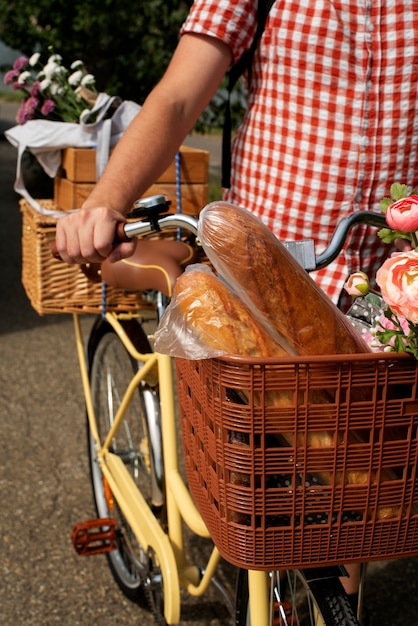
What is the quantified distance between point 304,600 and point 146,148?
3.16 ft

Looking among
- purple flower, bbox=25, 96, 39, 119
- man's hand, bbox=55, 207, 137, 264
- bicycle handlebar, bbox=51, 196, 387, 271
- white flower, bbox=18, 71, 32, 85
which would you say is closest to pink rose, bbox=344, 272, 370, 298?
bicycle handlebar, bbox=51, 196, 387, 271

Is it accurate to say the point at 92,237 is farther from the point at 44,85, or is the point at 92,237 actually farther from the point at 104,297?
the point at 44,85

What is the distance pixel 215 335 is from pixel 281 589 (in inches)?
34.4

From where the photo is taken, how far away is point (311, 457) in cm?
122

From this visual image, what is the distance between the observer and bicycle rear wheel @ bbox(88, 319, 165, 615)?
2.49 metres

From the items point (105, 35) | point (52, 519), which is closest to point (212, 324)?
point (52, 519)

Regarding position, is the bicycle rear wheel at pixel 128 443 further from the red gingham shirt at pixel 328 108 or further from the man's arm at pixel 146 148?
the man's arm at pixel 146 148

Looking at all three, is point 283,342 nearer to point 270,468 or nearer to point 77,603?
point 270,468

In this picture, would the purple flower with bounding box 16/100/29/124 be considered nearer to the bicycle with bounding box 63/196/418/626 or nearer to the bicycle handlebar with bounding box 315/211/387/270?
the bicycle with bounding box 63/196/418/626

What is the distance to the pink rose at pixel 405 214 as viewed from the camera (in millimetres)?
1183

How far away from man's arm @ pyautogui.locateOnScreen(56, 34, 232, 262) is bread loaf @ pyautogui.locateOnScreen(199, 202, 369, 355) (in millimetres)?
421

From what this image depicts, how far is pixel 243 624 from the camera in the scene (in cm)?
192

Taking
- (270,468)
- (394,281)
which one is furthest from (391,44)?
(270,468)

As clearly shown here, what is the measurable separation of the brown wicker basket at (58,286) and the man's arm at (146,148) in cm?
80
